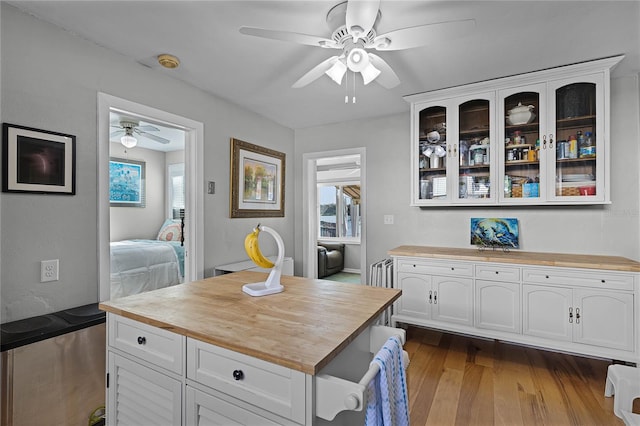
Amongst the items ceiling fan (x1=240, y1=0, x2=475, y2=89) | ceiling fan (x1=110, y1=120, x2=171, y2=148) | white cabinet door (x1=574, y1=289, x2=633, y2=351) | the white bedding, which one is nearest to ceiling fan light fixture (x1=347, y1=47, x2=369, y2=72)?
ceiling fan (x1=240, y1=0, x2=475, y2=89)

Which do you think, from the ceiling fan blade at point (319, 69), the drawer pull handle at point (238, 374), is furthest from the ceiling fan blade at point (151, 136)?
the drawer pull handle at point (238, 374)

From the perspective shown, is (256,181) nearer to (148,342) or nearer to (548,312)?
(148,342)

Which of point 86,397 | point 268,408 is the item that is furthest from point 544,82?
point 86,397

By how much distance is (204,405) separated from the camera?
3.56 ft

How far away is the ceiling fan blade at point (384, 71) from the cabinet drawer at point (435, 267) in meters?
1.63

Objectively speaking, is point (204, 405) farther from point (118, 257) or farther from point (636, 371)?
point (118, 257)

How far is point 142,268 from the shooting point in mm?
3623

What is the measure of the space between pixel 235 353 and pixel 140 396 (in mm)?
656

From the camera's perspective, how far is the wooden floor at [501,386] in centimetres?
187

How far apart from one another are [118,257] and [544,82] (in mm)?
4589

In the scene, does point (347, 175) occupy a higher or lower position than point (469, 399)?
higher

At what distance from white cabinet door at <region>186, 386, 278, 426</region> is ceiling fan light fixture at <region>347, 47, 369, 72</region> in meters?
1.76

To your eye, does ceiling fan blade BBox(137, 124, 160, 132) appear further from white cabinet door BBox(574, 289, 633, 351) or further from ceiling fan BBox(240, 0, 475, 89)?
white cabinet door BBox(574, 289, 633, 351)

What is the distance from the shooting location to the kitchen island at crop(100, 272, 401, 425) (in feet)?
3.02
